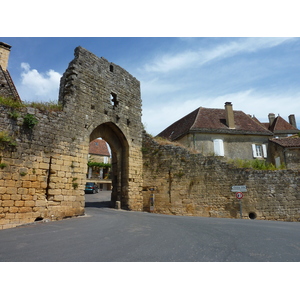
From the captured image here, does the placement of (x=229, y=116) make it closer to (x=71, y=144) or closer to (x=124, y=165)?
(x=124, y=165)

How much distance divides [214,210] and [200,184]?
1376 millimetres

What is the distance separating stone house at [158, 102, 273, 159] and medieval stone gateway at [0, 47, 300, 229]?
740cm

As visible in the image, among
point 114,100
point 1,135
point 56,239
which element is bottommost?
point 56,239

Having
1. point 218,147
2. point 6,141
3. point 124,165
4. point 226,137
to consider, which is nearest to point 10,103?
point 6,141

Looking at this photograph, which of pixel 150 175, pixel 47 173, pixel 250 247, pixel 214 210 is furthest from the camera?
pixel 150 175

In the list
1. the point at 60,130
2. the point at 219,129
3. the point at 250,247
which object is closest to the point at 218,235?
the point at 250,247

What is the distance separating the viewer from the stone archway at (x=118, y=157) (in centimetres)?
1080

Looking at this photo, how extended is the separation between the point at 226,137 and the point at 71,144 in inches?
573

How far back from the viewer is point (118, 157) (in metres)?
11.3

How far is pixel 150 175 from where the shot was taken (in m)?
11.5

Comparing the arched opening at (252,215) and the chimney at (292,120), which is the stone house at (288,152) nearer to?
the arched opening at (252,215)

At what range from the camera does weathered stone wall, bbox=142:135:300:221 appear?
10680mm

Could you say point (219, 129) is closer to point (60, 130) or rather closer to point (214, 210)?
point (214, 210)

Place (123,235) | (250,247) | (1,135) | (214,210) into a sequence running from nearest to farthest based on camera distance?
(250,247) < (123,235) < (1,135) < (214,210)
